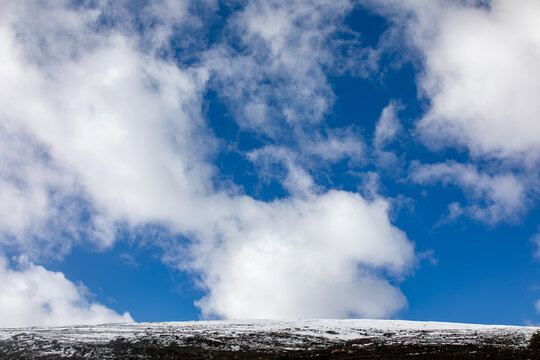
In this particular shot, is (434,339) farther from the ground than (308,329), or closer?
closer

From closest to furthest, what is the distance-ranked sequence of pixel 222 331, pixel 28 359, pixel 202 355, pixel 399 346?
pixel 28 359
pixel 202 355
pixel 399 346
pixel 222 331

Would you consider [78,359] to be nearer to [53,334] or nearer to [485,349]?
[53,334]

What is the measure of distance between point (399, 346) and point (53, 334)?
127 feet

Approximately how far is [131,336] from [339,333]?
2543 cm

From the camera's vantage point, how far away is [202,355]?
1422 inches

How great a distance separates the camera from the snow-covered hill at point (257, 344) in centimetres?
3522

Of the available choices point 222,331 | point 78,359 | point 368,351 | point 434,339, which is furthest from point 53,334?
point 434,339

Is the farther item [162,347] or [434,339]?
[434,339]

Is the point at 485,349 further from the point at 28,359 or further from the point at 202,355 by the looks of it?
the point at 28,359

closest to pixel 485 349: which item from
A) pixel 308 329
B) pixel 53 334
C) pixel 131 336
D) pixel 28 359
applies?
pixel 308 329

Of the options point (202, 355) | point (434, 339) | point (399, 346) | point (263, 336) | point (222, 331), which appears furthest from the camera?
point (222, 331)

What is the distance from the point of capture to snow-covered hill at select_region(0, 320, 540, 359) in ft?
116

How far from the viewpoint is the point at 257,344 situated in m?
41.2

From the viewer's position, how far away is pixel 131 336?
140 feet
